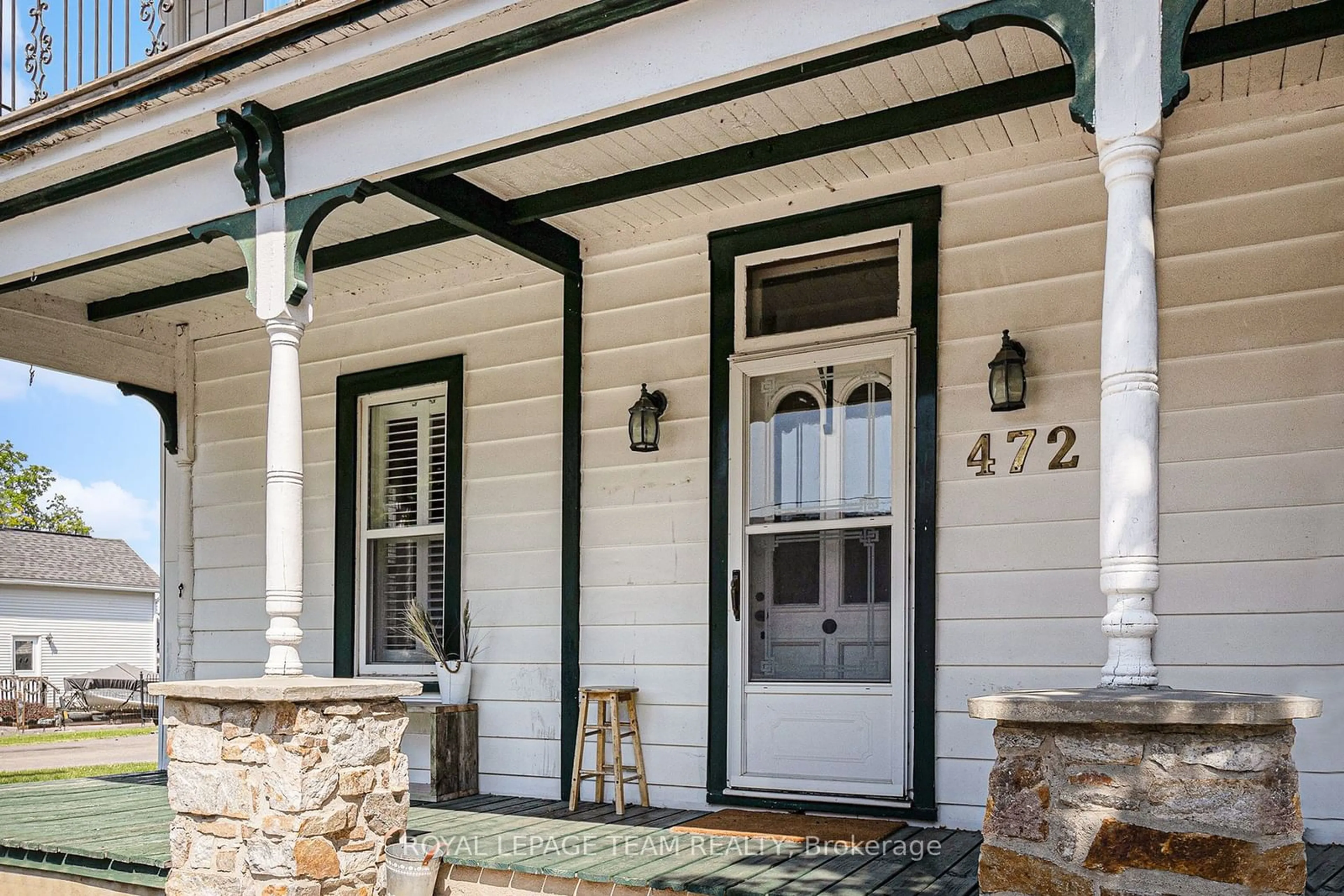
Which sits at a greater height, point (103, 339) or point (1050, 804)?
point (103, 339)

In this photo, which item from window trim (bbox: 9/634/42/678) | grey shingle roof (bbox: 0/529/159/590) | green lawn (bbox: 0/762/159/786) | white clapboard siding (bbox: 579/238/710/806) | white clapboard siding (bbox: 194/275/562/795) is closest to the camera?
white clapboard siding (bbox: 579/238/710/806)

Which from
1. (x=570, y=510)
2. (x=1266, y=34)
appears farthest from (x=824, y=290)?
(x=1266, y=34)

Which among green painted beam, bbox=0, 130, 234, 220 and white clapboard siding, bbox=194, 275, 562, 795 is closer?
green painted beam, bbox=0, 130, 234, 220

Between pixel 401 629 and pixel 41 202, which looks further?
pixel 401 629

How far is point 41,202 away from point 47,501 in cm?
3188

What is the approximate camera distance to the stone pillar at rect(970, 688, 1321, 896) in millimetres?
2480

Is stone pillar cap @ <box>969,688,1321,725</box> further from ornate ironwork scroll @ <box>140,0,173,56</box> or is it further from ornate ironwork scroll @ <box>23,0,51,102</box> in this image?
ornate ironwork scroll @ <box>23,0,51,102</box>

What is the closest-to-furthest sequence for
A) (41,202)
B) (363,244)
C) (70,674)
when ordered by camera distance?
(41,202)
(363,244)
(70,674)

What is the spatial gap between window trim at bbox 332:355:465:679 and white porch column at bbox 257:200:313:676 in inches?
63.4

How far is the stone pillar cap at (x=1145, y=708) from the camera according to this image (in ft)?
8.10

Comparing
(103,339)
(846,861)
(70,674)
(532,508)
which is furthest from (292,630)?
(70,674)

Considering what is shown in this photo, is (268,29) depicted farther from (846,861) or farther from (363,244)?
(846,861)

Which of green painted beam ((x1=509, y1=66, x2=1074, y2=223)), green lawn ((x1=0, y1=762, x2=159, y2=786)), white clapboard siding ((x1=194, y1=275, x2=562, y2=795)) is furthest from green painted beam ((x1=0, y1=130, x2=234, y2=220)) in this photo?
green lawn ((x1=0, y1=762, x2=159, y2=786))

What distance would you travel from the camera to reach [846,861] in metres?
3.96
